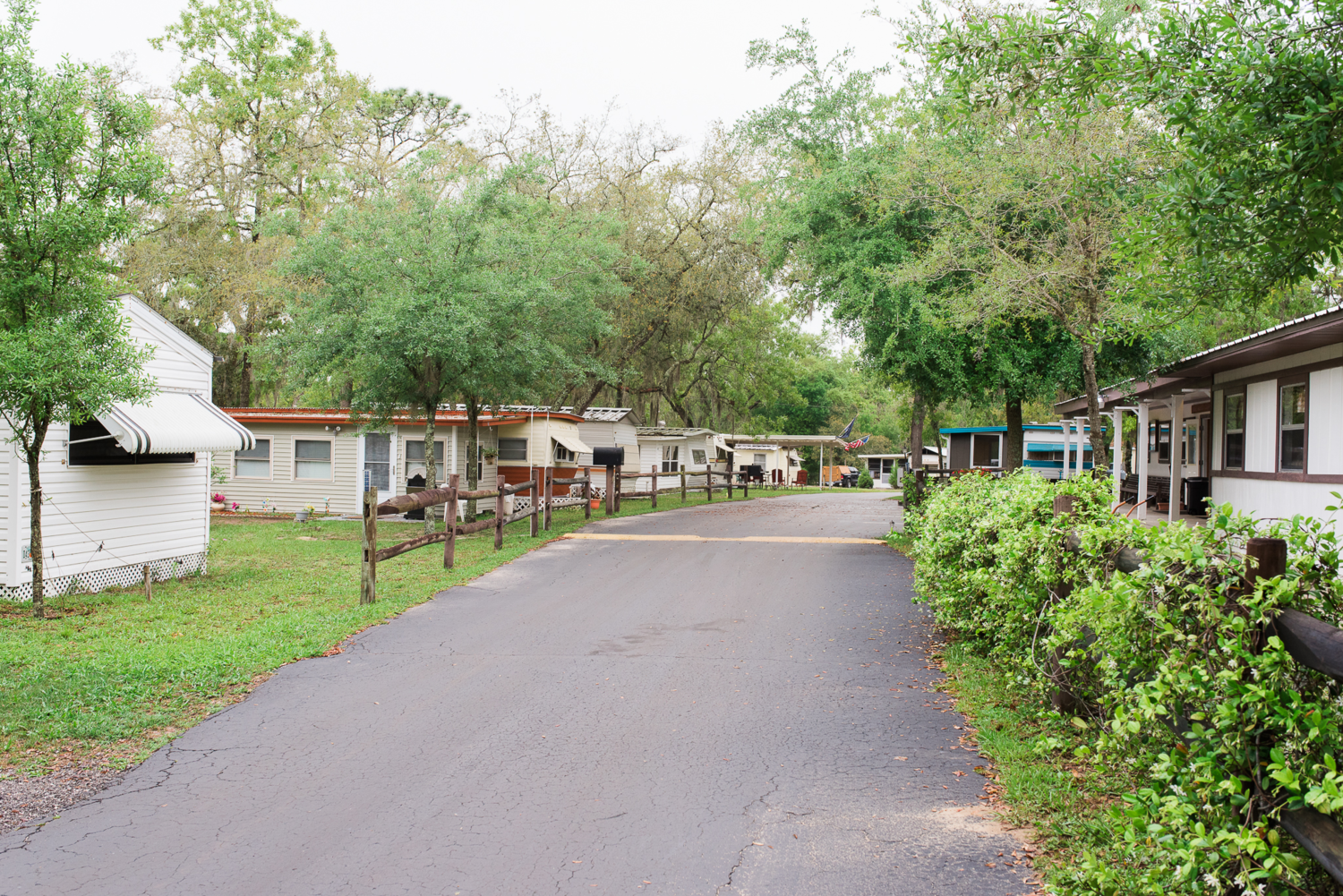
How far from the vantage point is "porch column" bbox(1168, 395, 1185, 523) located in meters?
14.5

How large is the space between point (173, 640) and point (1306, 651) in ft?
27.7

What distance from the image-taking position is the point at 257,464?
23.0m

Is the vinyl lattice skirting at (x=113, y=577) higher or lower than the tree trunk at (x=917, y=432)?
lower

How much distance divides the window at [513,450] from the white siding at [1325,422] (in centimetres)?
1703

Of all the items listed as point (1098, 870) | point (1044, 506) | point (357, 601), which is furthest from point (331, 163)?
point (1098, 870)

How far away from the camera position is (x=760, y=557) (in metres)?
13.6

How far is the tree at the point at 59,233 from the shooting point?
8547mm

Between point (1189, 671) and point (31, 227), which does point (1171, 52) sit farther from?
point (31, 227)

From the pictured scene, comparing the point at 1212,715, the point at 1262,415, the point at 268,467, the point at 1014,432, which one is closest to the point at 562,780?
the point at 1212,715

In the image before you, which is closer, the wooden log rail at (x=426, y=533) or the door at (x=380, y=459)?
the wooden log rail at (x=426, y=533)

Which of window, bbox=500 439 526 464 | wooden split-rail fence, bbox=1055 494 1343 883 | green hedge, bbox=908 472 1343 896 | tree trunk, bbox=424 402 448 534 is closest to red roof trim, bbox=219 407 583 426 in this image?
window, bbox=500 439 526 464

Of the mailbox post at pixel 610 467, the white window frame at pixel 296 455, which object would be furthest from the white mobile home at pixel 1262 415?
the white window frame at pixel 296 455

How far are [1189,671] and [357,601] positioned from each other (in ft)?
29.3

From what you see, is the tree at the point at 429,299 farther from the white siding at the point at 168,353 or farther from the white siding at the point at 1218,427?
the white siding at the point at 1218,427
